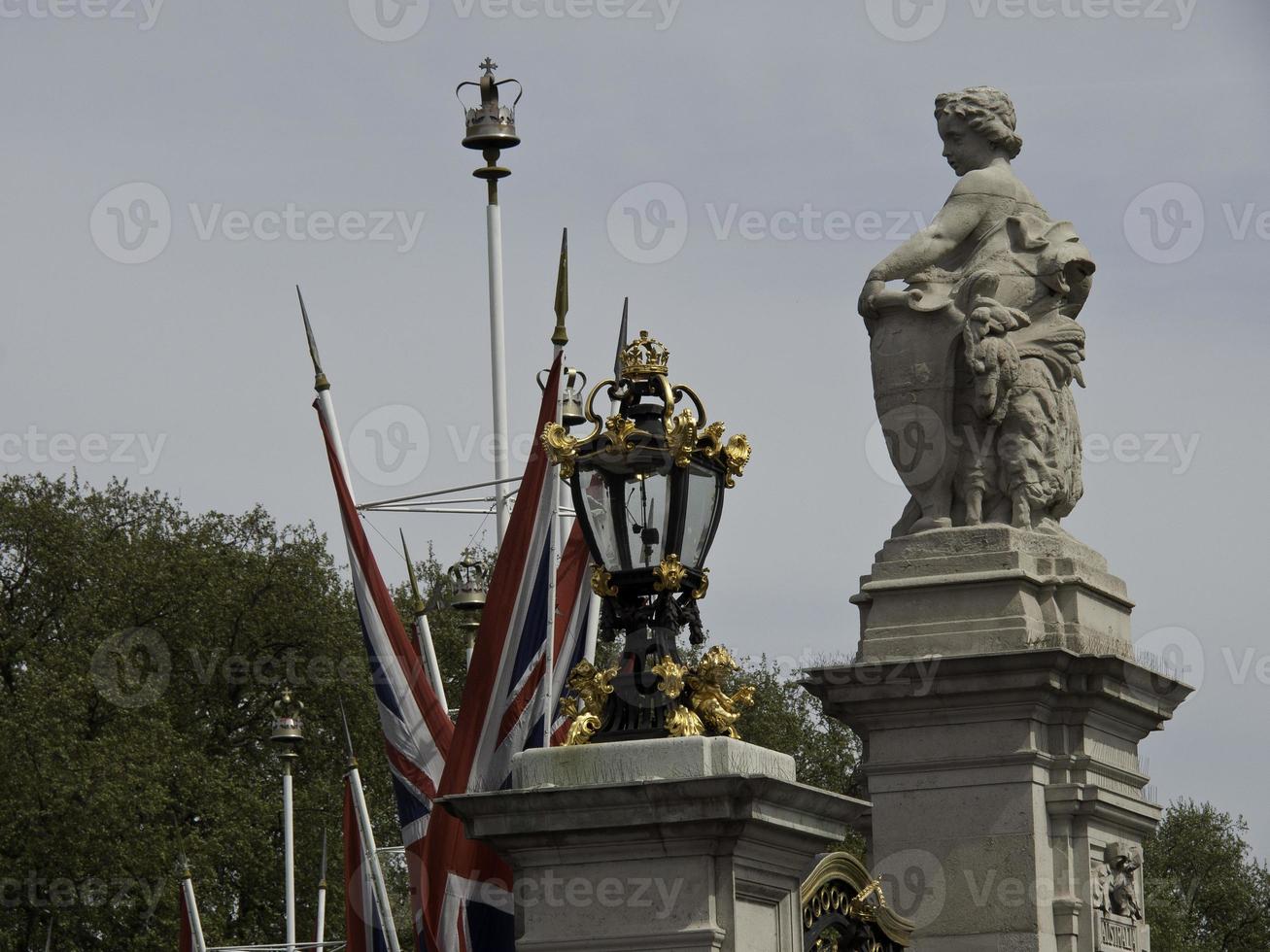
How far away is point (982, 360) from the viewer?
1516 cm

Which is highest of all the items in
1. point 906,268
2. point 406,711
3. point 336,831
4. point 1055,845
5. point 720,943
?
point 336,831

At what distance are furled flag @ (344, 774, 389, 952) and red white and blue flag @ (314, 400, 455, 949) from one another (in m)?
3.30

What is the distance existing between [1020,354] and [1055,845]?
2644mm

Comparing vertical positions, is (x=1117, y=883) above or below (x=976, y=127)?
below

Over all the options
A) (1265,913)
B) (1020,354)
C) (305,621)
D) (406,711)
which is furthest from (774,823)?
(1265,913)

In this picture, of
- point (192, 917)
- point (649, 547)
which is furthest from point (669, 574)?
point (192, 917)

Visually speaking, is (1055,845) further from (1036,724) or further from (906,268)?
(906,268)

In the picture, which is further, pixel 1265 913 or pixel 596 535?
pixel 1265 913

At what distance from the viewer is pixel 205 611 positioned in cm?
4756

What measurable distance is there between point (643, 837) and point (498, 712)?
18.4 feet

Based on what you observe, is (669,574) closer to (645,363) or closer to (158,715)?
(645,363)

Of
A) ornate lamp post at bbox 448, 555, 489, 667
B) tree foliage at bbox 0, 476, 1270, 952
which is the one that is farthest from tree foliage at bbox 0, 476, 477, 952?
ornate lamp post at bbox 448, 555, 489, 667

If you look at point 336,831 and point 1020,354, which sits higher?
point 336,831

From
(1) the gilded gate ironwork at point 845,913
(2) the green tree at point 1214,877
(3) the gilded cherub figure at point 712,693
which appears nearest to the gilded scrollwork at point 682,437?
(3) the gilded cherub figure at point 712,693
